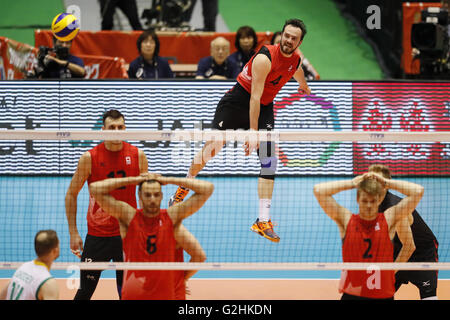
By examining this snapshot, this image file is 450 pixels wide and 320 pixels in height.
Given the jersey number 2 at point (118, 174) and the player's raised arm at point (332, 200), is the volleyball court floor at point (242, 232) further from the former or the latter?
the player's raised arm at point (332, 200)

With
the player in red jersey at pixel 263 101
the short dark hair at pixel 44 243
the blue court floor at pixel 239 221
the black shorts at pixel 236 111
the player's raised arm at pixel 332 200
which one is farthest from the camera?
the blue court floor at pixel 239 221

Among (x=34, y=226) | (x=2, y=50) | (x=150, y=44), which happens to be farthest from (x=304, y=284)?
(x=2, y=50)

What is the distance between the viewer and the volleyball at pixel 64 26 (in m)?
12.5

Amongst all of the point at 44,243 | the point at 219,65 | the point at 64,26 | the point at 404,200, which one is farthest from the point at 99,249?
the point at 219,65

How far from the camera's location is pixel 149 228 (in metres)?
6.38

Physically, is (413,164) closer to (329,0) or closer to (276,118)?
(276,118)

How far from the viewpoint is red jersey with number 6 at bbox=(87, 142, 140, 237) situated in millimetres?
7430

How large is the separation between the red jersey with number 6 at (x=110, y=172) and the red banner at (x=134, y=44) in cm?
964

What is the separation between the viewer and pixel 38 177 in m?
13.0

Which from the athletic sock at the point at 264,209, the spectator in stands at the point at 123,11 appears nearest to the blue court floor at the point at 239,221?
the athletic sock at the point at 264,209

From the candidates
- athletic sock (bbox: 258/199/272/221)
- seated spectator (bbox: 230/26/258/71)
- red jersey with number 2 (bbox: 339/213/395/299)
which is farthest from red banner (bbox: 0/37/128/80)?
red jersey with number 2 (bbox: 339/213/395/299)

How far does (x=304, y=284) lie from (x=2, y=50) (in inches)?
403

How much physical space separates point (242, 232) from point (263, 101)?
10.3 feet

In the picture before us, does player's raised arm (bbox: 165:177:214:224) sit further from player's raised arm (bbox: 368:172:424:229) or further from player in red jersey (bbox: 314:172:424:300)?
player's raised arm (bbox: 368:172:424:229)
